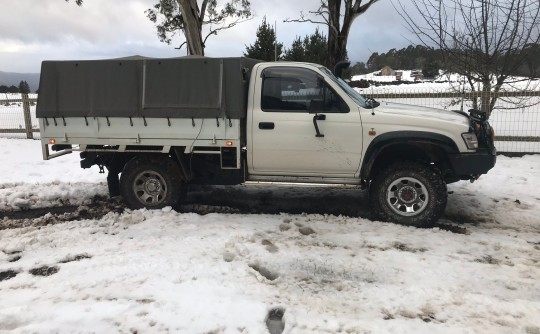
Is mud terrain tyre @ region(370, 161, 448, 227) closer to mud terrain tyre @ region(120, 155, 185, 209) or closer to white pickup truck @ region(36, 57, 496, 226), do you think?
white pickup truck @ region(36, 57, 496, 226)

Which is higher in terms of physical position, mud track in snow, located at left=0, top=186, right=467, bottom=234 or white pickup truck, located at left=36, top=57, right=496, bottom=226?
white pickup truck, located at left=36, top=57, right=496, bottom=226

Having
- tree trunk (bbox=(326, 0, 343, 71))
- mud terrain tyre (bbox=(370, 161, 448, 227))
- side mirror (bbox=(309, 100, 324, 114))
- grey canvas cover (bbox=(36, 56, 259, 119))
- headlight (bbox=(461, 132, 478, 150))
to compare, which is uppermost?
tree trunk (bbox=(326, 0, 343, 71))

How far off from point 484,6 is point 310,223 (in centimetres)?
580

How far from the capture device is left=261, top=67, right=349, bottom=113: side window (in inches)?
228

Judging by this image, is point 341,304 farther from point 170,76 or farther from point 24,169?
point 24,169

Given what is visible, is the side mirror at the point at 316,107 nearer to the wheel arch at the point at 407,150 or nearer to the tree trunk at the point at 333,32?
the wheel arch at the point at 407,150

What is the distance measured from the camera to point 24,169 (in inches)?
378

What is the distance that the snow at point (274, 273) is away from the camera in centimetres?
340

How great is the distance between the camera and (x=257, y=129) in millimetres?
5918

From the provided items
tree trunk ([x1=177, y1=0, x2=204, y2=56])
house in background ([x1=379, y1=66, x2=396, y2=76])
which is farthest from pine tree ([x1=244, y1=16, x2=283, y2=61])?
house in background ([x1=379, y1=66, x2=396, y2=76])

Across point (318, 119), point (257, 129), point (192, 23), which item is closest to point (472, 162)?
point (318, 119)

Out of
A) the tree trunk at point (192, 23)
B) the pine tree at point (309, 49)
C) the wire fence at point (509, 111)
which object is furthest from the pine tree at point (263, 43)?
the wire fence at point (509, 111)

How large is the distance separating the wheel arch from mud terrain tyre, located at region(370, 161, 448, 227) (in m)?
0.18

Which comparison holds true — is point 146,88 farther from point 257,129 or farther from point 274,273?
point 274,273
